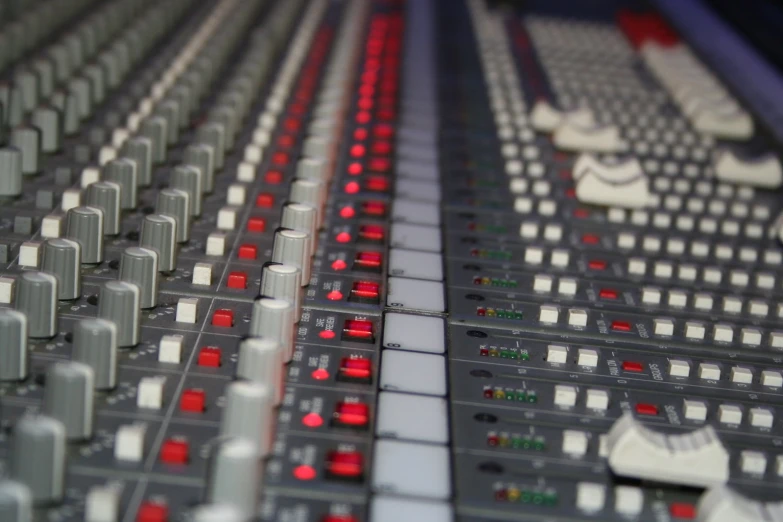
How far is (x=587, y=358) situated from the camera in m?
2.25

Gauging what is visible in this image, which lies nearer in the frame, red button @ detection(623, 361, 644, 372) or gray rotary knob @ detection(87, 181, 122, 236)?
red button @ detection(623, 361, 644, 372)

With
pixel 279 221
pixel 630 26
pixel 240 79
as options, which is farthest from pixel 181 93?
pixel 630 26

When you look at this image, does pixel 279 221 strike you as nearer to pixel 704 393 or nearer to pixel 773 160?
pixel 704 393

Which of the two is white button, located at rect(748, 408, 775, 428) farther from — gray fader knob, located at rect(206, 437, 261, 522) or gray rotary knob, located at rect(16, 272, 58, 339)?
gray rotary knob, located at rect(16, 272, 58, 339)

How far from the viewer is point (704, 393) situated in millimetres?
2205

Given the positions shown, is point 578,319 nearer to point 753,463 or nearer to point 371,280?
point 371,280

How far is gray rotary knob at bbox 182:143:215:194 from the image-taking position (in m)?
2.88

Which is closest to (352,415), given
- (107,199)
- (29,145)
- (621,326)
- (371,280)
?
(371,280)

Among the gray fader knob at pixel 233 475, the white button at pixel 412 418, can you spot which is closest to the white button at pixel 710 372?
the white button at pixel 412 418

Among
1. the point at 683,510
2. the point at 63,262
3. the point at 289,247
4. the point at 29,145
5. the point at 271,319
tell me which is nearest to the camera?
the point at 683,510

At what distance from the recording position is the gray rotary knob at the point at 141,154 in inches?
112

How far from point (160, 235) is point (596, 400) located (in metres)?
0.94

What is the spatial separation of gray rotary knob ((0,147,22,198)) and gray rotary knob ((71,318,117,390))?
919 mm

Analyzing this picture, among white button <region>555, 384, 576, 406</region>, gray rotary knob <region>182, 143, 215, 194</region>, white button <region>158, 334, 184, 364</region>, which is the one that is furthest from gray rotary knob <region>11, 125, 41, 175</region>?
white button <region>555, 384, 576, 406</region>
